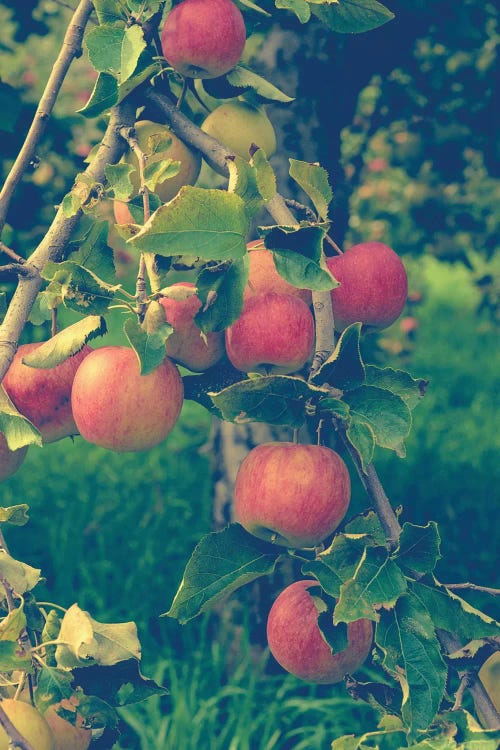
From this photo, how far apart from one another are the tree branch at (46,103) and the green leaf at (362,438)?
484 mm

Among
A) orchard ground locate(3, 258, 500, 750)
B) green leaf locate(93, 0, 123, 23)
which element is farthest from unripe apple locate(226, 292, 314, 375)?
orchard ground locate(3, 258, 500, 750)

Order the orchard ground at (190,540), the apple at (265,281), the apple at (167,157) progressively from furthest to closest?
the orchard ground at (190,540)
the apple at (167,157)
the apple at (265,281)

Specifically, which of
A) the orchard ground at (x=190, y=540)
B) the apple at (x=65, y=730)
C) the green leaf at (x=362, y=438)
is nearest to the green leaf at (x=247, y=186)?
the green leaf at (x=362, y=438)

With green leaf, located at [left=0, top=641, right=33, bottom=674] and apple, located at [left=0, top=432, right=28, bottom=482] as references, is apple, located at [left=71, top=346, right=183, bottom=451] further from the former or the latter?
green leaf, located at [left=0, top=641, right=33, bottom=674]

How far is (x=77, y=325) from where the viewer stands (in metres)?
1.06

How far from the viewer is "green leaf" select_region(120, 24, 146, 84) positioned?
1.12m

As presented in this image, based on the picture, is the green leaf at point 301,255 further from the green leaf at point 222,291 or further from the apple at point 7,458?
the apple at point 7,458

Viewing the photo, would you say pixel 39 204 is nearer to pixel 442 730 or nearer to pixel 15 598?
pixel 15 598

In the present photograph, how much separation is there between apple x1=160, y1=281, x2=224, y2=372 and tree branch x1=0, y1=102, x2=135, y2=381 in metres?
0.15

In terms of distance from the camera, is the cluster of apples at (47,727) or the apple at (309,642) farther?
the apple at (309,642)

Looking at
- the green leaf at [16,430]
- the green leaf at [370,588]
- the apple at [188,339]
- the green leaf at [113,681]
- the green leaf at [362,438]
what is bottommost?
the green leaf at [113,681]

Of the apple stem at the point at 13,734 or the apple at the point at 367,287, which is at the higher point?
the apple at the point at 367,287

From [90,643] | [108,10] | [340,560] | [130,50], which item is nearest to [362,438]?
[340,560]

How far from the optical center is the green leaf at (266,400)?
978mm
